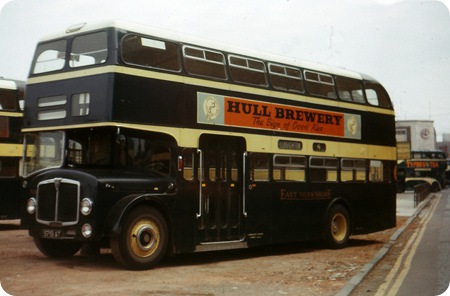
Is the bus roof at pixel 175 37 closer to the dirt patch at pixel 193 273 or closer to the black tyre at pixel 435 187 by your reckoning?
the dirt patch at pixel 193 273

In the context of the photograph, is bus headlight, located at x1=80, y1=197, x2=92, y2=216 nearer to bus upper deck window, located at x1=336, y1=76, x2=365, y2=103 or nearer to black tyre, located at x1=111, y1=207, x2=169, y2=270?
black tyre, located at x1=111, y1=207, x2=169, y2=270

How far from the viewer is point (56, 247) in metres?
11.4

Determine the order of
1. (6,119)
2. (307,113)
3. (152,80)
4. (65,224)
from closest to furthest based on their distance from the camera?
1. (65,224)
2. (152,80)
3. (307,113)
4. (6,119)

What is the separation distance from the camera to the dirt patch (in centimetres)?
856

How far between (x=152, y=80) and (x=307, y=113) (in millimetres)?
4512

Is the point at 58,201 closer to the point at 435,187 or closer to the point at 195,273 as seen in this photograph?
the point at 195,273

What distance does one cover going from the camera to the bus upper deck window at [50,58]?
10.9m

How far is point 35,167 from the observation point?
1095 cm

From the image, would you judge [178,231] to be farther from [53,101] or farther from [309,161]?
[309,161]

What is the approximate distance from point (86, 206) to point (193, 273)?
206 cm

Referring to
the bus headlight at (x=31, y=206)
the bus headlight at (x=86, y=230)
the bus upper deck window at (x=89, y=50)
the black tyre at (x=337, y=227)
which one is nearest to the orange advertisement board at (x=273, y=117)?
the black tyre at (x=337, y=227)

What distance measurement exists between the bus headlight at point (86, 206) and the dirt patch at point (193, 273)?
3.12ft

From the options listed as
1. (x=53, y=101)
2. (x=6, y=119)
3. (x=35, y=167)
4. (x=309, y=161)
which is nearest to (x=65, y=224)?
(x=35, y=167)

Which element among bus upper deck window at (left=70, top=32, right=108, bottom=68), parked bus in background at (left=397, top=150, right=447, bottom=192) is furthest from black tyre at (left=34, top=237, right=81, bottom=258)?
parked bus in background at (left=397, top=150, right=447, bottom=192)
